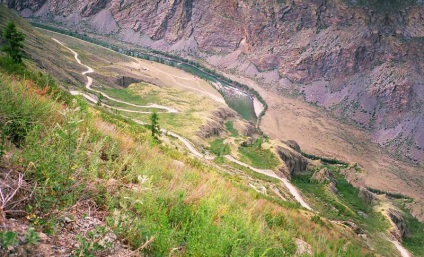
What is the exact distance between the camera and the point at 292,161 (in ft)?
236

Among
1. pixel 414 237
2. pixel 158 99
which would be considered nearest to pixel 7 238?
pixel 414 237

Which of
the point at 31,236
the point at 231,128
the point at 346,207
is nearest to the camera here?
the point at 31,236

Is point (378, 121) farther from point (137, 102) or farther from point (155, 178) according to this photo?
point (155, 178)

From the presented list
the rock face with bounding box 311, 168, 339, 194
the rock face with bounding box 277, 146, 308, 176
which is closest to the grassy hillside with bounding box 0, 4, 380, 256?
the rock face with bounding box 277, 146, 308, 176

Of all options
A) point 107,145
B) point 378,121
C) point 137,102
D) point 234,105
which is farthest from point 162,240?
point 378,121

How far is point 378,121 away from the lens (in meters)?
162

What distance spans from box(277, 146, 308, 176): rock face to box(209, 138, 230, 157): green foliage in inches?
486

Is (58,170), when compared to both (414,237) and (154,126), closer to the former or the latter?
(154,126)

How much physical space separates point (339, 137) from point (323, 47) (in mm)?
77717

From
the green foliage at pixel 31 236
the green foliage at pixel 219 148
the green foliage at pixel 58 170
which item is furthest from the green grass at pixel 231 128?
the green foliage at pixel 31 236

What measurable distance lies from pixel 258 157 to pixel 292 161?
10.3m

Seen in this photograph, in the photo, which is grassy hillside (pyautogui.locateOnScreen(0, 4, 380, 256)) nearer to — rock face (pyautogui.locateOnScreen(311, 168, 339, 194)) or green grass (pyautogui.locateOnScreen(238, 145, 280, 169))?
green grass (pyautogui.locateOnScreen(238, 145, 280, 169))

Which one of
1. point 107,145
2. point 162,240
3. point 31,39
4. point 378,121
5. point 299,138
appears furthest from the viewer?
point 378,121

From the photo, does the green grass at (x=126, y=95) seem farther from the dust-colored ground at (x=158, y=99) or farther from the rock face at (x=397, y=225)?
the rock face at (x=397, y=225)
